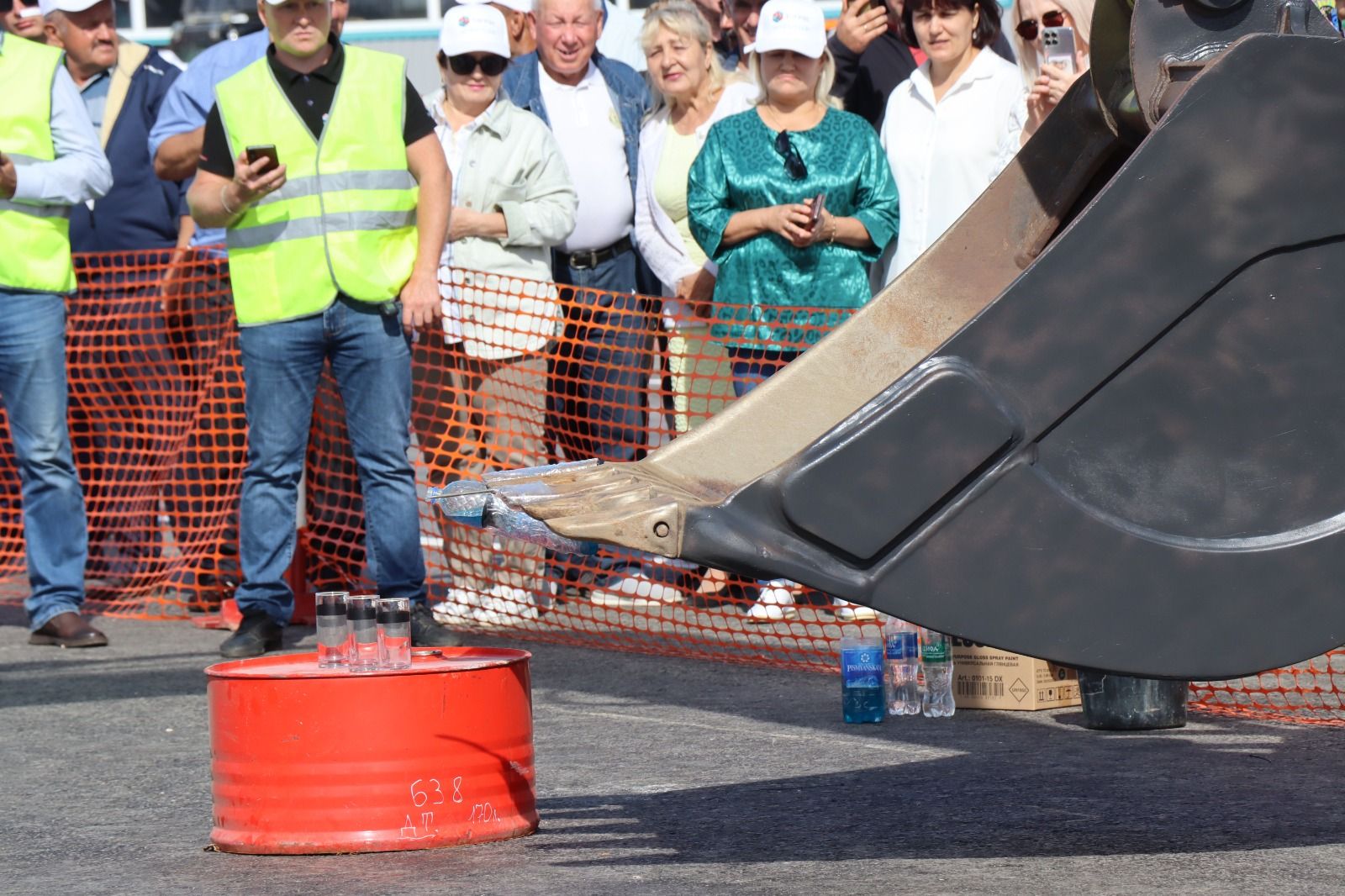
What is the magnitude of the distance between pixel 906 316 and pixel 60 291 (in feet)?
15.5

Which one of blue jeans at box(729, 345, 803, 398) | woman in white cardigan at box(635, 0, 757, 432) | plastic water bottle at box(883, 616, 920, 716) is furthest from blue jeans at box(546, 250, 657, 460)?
plastic water bottle at box(883, 616, 920, 716)

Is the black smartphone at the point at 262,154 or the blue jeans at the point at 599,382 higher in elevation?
the black smartphone at the point at 262,154

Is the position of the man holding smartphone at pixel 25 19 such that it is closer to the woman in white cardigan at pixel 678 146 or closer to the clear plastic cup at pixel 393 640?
the woman in white cardigan at pixel 678 146

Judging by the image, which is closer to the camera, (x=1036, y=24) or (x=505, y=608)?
(x=1036, y=24)

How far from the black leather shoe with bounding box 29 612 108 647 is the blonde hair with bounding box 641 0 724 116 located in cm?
335

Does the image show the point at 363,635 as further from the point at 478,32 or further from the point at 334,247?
the point at 478,32

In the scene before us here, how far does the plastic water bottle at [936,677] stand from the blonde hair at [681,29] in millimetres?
3578

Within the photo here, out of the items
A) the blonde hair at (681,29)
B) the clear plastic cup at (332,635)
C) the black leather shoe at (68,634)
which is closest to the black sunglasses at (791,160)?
the blonde hair at (681,29)

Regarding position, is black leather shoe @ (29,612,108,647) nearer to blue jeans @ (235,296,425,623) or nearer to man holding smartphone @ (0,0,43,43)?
blue jeans @ (235,296,425,623)

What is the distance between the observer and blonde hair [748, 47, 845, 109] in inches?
344

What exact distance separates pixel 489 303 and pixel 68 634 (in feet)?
7.31

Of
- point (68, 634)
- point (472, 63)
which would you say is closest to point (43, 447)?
point (68, 634)

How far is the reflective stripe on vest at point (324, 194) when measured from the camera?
768 cm

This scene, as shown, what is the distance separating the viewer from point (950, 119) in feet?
27.7
